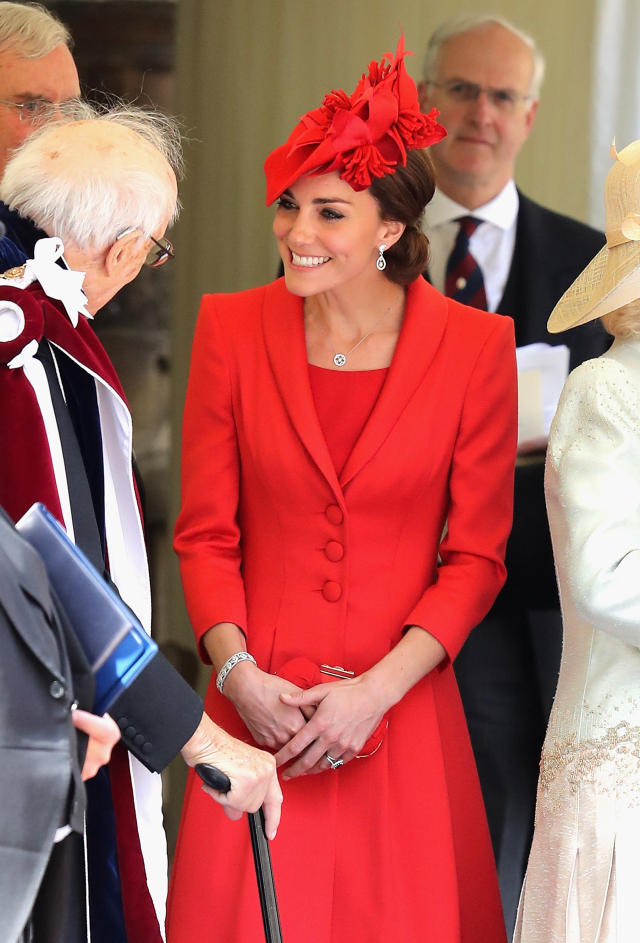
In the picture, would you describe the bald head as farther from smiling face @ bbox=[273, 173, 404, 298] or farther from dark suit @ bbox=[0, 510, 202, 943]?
dark suit @ bbox=[0, 510, 202, 943]

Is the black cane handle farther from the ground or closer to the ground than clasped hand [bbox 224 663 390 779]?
farther from the ground

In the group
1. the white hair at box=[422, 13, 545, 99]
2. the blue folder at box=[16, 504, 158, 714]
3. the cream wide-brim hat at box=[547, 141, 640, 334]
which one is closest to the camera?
the blue folder at box=[16, 504, 158, 714]

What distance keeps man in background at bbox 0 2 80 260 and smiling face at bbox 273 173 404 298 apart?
510mm

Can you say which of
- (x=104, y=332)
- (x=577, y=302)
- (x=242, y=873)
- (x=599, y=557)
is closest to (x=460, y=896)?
(x=242, y=873)

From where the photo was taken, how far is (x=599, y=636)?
2199 mm

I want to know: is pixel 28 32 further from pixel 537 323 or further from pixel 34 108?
pixel 537 323

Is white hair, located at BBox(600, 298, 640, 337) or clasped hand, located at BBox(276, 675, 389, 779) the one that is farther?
clasped hand, located at BBox(276, 675, 389, 779)

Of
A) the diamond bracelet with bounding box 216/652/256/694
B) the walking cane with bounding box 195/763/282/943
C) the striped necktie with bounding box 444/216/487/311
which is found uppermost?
the striped necktie with bounding box 444/216/487/311

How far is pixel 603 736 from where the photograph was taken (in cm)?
214

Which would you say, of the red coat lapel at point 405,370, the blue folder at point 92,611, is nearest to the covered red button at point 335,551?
the red coat lapel at point 405,370

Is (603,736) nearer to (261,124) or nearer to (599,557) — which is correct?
(599,557)

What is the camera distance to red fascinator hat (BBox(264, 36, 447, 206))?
2480 mm

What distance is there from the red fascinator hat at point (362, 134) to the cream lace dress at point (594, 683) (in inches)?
23.9

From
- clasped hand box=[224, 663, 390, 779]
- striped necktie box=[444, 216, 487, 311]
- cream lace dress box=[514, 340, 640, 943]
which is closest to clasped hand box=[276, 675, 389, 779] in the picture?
clasped hand box=[224, 663, 390, 779]
